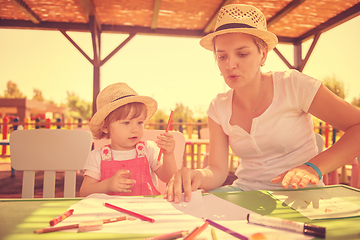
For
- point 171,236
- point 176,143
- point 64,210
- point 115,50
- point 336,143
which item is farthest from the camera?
point 115,50

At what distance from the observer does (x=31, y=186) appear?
4.35 feet

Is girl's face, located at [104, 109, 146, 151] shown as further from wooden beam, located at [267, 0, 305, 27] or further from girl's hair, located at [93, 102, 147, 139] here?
wooden beam, located at [267, 0, 305, 27]

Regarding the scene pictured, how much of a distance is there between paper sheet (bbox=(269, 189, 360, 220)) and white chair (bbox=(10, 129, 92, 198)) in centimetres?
110

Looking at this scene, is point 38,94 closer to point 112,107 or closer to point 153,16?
point 153,16

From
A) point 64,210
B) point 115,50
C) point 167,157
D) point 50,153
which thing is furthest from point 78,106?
point 64,210

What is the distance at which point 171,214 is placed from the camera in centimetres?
70

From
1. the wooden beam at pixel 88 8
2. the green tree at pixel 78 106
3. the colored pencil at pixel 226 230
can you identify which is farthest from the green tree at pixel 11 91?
the colored pencil at pixel 226 230

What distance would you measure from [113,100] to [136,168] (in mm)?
438

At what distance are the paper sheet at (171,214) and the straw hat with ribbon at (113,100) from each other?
618mm

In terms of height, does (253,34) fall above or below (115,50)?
below

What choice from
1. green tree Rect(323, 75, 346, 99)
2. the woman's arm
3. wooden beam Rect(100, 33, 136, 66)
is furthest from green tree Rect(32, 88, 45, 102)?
the woman's arm

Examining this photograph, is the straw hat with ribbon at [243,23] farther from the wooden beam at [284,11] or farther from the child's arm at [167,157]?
the wooden beam at [284,11]

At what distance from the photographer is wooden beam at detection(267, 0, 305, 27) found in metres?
5.13

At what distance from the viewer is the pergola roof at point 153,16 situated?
207 inches
